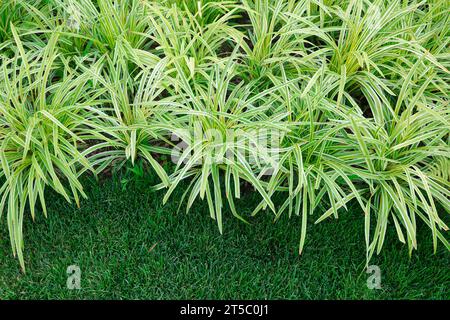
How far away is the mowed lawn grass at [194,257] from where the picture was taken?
7.02 ft

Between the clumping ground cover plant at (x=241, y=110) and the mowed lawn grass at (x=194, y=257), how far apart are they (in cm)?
7

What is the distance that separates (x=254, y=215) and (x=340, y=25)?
1.10 meters

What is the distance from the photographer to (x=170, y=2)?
261cm

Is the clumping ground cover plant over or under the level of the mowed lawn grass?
over

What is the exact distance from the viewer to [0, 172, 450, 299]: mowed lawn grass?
214cm

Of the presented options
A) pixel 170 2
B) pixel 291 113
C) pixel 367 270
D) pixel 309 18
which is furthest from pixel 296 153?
pixel 170 2

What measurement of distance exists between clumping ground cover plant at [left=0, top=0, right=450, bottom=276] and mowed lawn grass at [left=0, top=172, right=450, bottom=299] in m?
0.07

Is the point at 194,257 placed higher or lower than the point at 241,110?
lower

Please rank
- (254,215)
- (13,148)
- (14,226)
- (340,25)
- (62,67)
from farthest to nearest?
1. (340,25)
2. (62,67)
3. (254,215)
4. (13,148)
5. (14,226)

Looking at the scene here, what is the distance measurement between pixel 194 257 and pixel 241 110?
661 mm

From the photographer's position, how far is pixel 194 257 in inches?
88.0

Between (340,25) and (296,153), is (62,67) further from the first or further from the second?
(340,25)

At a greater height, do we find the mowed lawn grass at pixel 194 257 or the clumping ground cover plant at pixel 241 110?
the clumping ground cover plant at pixel 241 110

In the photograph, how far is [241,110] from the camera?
230 centimetres
